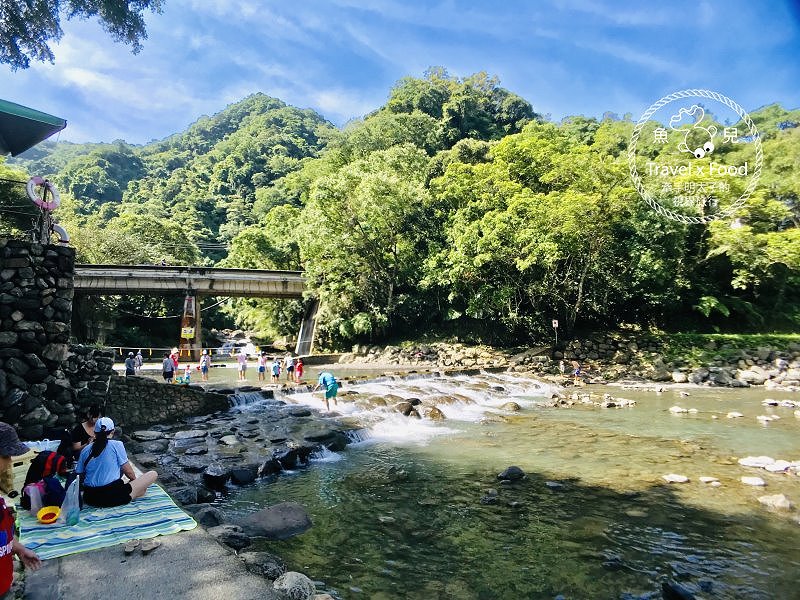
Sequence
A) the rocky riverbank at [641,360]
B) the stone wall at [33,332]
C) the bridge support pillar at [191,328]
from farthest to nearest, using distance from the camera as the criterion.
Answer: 1. the bridge support pillar at [191,328]
2. the rocky riverbank at [641,360]
3. the stone wall at [33,332]

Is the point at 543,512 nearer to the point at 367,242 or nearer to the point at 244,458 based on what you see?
the point at 244,458

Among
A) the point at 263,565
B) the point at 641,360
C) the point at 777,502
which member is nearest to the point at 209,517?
the point at 263,565

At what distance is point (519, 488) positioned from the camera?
355 inches

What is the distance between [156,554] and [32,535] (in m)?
1.55

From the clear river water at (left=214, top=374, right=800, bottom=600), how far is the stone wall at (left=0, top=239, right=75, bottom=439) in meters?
4.52

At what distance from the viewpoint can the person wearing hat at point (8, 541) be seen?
3666 millimetres

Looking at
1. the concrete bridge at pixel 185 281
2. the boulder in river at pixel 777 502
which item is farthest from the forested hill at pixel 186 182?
the boulder in river at pixel 777 502

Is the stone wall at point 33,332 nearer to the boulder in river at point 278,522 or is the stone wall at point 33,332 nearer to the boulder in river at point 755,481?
the boulder in river at point 278,522

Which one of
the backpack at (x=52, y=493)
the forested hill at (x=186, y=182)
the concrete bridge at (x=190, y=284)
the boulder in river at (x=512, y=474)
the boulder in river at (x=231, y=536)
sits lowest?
the boulder in river at (x=512, y=474)

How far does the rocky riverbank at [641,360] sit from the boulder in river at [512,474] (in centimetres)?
1720

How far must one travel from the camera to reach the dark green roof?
34.9ft

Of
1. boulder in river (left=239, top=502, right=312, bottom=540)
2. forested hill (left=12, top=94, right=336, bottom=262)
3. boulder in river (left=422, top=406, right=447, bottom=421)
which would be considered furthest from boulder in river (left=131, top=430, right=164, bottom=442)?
forested hill (left=12, top=94, right=336, bottom=262)

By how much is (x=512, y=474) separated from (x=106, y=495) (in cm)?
737

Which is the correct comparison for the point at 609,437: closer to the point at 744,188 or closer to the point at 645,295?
the point at 645,295
